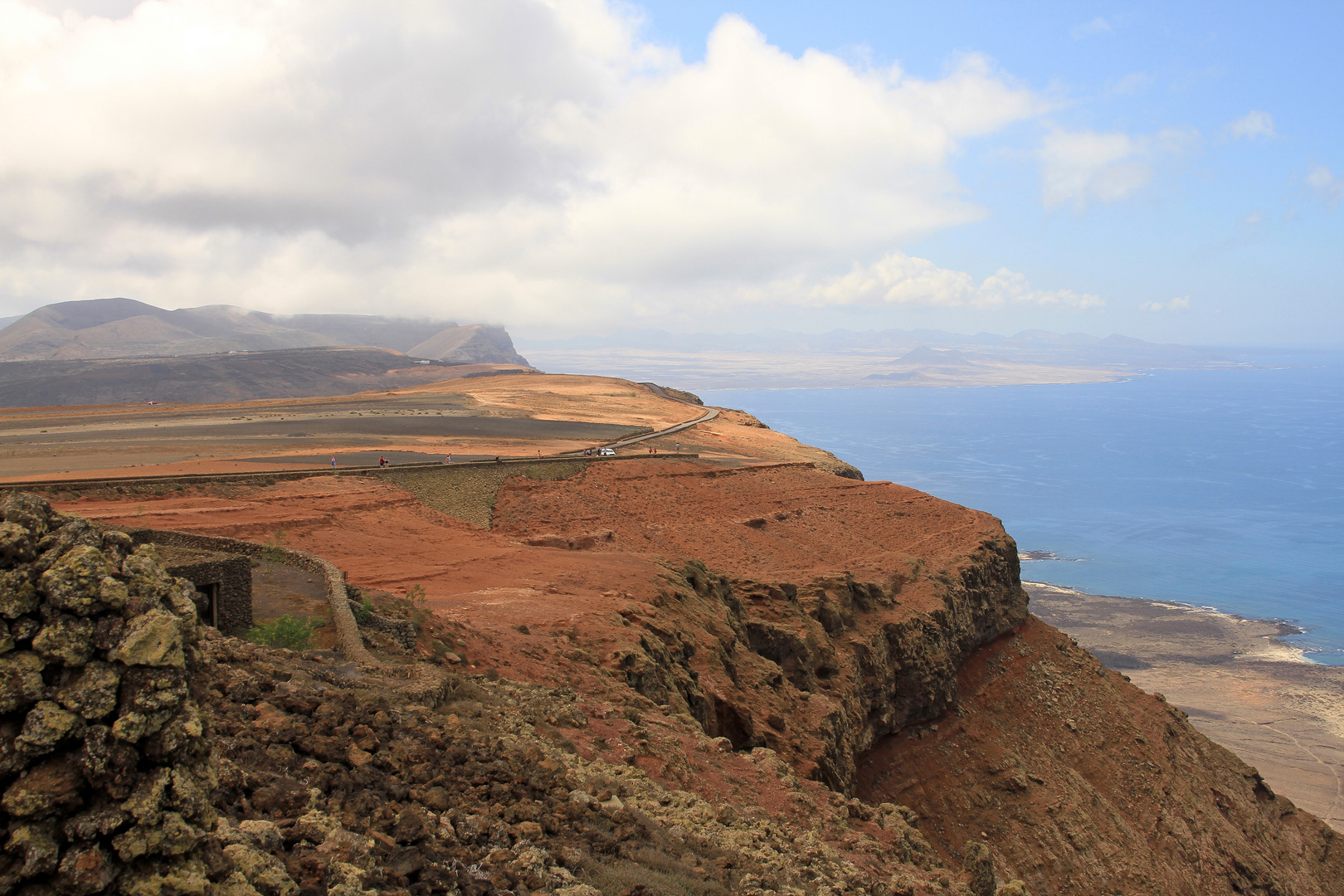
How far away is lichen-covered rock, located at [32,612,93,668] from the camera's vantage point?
4.86m

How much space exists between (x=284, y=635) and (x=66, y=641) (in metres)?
7.49

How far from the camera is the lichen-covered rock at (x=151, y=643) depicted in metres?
4.98

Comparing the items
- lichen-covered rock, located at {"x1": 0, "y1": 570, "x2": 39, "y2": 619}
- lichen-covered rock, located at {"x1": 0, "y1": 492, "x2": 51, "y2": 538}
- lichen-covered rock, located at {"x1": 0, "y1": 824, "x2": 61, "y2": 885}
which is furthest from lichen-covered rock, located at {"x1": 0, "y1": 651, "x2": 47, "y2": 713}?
lichen-covered rock, located at {"x1": 0, "y1": 492, "x2": 51, "y2": 538}

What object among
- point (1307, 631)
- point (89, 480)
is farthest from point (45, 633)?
point (1307, 631)

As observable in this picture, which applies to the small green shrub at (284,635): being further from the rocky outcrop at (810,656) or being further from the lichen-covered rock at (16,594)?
the lichen-covered rock at (16,594)

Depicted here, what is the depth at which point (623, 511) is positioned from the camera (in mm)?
33000

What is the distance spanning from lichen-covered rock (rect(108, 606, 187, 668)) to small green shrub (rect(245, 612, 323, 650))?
22.7ft

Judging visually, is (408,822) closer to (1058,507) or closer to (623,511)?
(623,511)

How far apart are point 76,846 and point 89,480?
2617cm

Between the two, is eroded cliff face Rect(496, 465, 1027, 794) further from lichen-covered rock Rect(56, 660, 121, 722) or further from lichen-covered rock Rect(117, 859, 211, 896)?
lichen-covered rock Rect(56, 660, 121, 722)

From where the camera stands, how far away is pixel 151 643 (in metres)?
5.05

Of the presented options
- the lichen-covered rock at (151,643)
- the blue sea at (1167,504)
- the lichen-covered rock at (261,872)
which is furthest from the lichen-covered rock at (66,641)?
the blue sea at (1167,504)

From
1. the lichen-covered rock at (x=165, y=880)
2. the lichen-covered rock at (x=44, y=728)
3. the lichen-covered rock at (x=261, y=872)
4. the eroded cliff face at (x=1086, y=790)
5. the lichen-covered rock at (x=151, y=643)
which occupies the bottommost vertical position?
the eroded cliff face at (x=1086, y=790)

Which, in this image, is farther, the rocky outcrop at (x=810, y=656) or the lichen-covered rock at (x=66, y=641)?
the rocky outcrop at (x=810, y=656)
